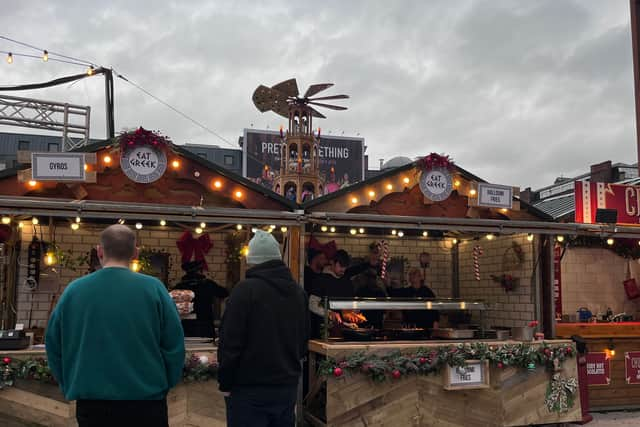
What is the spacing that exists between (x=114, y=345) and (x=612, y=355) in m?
7.77

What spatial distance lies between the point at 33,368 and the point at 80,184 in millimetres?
1986

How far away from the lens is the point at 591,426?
7387 mm

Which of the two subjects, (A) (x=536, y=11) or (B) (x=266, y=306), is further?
(A) (x=536, y=11)

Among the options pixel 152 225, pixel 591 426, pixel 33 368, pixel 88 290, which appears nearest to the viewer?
pixel 88 290

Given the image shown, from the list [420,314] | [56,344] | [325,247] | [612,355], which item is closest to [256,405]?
[56,344]

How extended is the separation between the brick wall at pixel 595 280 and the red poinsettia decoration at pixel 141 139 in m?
6.81

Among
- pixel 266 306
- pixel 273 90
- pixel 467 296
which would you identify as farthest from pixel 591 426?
pixel 273 90

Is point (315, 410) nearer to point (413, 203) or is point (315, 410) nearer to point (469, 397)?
point (469, 397)

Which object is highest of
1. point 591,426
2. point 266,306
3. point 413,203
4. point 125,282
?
point 413,203

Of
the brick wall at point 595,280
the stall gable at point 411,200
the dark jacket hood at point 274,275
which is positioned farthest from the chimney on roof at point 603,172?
the dark jacket hood at point 274,275

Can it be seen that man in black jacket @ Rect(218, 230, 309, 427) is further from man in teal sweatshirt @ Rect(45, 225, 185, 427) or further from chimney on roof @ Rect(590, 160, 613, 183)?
chimney on roof @ Rect(590, 160, 613, 183)

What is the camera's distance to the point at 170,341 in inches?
111

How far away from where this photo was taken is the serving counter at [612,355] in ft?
27.4

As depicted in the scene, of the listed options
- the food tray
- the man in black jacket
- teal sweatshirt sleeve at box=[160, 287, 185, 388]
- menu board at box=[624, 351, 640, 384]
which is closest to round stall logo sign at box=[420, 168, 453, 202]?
the food tray
